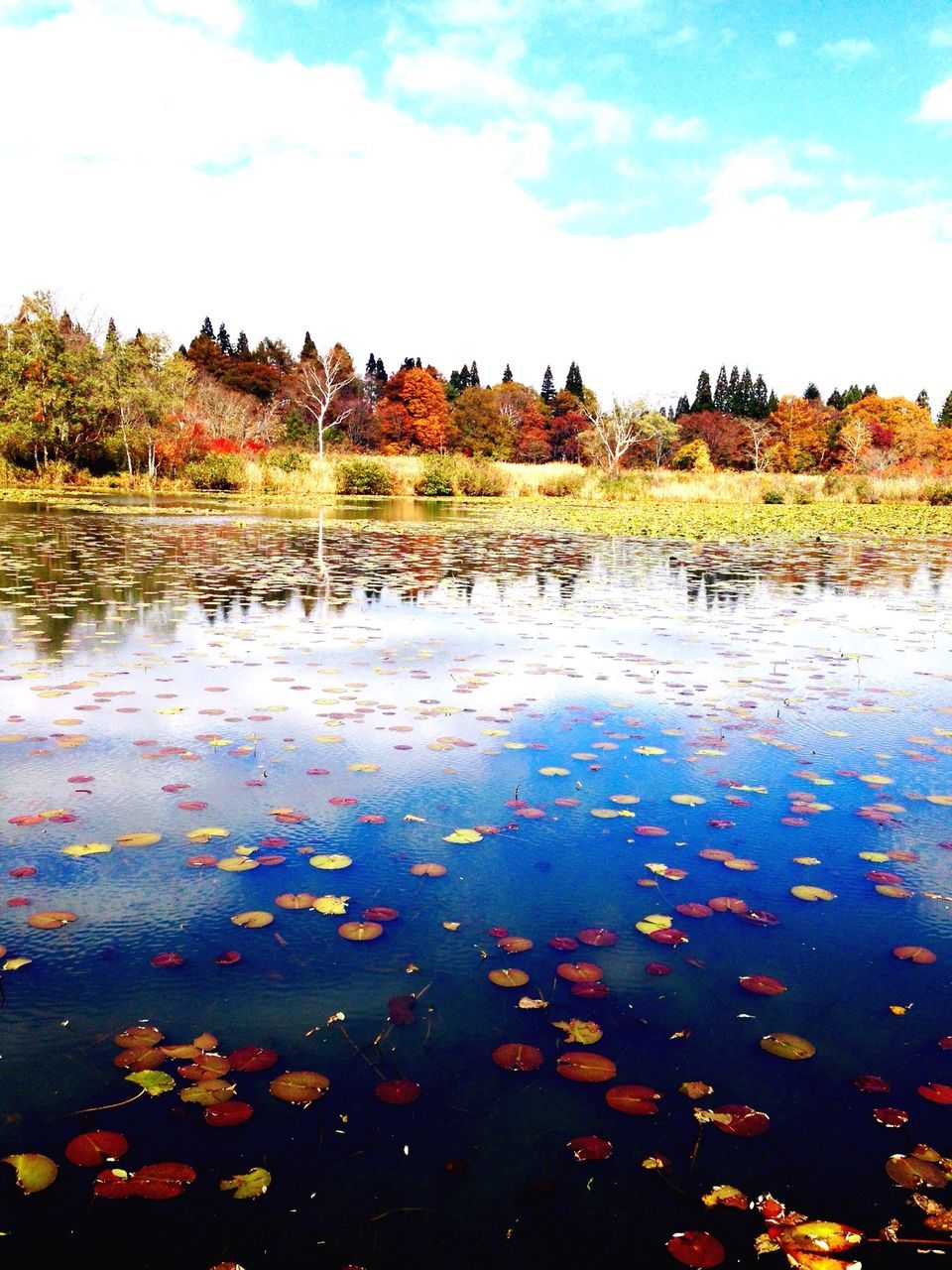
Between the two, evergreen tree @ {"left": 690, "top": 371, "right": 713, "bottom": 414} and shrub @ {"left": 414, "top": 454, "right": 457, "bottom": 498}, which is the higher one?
evergreen tree @ {"left": 690, "top": 371, "right": 713, "bottom": 414}

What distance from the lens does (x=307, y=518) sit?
858 inches

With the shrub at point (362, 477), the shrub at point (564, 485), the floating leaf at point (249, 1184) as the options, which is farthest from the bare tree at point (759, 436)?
the floating leaf at point (249, 1184)

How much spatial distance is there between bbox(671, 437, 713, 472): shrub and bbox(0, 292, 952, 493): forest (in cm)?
16

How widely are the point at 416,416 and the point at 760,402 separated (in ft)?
105

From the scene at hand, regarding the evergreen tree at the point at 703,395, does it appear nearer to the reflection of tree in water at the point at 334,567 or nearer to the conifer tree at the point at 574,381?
the conifer tree at the point at 574,381

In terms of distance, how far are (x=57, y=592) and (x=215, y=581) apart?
1920 mm

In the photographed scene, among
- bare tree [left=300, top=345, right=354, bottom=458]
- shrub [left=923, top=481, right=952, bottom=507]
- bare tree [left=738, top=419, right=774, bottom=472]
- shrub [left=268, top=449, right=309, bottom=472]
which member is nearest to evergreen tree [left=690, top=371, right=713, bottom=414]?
bare tree [left=738, top=419, right=774, bottom=472]

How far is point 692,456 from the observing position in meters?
59.2

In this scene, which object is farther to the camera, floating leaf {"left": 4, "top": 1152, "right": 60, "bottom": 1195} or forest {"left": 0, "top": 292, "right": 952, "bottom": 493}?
forest {"left": 0, "top": 292, "right": 952, "bottom": 493}

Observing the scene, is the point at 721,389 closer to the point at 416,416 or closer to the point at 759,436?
the point at 759,436

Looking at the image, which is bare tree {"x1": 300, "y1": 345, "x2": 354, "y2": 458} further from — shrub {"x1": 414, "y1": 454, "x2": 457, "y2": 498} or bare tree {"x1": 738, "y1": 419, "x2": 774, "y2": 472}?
bare tree {"x1": 738, "y1": 419, "x2": 774, "y2": 472}

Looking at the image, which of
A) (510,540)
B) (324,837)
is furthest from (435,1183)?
(510,540)

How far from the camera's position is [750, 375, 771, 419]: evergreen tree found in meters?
71.4

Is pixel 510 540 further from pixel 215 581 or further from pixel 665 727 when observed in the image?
pixel 665 727
